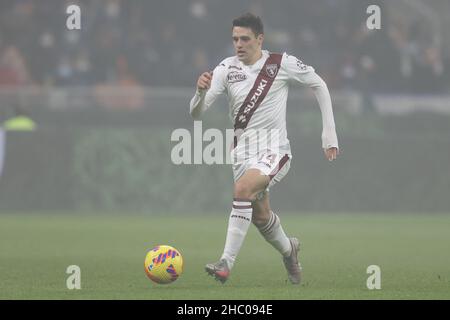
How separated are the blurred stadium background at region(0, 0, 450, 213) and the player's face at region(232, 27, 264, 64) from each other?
1100cm

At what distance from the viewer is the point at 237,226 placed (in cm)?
1001

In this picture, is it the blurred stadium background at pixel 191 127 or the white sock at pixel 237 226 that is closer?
the white sock at pixel 237 226

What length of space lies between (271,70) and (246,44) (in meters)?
0.33

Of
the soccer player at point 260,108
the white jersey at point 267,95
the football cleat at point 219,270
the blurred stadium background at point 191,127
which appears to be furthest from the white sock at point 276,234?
the blurred stadium background at point 191,127

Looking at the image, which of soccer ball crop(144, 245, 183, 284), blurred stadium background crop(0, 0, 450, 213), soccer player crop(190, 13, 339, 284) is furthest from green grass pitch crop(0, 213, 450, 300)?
blurred stadium background crop(0, 0, 450, 213)

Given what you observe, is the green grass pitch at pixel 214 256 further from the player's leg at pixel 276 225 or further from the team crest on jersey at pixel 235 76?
the team crest on jersey at pixel 235 76

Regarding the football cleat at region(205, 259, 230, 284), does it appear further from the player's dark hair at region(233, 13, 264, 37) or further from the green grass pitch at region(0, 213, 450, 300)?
the player's dark hair at region(233, 13, 264, 37)

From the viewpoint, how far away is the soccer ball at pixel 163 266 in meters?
9.81

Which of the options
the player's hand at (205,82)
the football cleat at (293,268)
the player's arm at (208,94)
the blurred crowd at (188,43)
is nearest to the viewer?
the player's hand at (205,82)

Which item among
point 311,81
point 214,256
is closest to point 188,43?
point 214,256

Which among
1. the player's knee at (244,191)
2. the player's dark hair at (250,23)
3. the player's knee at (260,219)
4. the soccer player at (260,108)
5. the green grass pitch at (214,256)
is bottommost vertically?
the green grass pitch at (214,256)

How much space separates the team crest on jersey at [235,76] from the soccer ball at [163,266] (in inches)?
63.5

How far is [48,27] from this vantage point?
24172mm

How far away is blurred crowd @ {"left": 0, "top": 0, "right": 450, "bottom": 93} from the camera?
2362 cm
